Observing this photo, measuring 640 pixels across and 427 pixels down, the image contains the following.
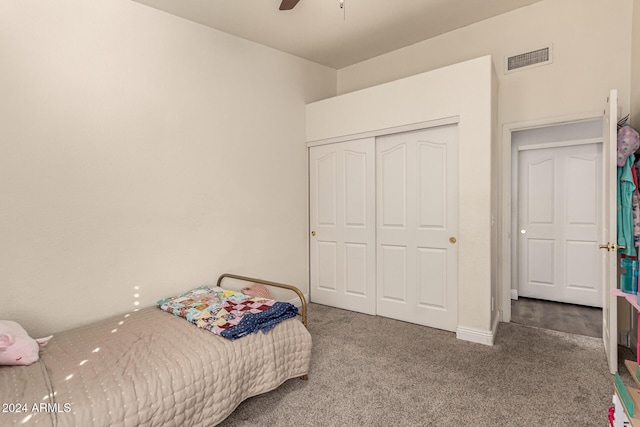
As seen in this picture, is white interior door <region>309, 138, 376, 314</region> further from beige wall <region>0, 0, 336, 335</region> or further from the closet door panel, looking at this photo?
beige wall <region>0, 0, 336, 335</region>

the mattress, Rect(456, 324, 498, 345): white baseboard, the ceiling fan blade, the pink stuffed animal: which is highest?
the ceiling fan blade

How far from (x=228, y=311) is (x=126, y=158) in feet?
4.83

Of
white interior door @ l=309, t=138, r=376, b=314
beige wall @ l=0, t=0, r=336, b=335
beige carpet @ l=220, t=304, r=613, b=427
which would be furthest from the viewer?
white interior door @ l=309, t=138, r=376, b=314

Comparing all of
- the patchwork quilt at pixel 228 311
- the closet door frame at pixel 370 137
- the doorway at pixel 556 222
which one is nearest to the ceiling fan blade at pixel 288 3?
the closet door frame at pixel 370 137

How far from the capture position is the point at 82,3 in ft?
8.02

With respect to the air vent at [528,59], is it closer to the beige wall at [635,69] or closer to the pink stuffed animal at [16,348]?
the beige wall at [635,69]

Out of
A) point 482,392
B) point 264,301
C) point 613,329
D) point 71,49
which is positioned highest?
point 71,49

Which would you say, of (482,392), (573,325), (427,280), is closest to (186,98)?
(427,280)

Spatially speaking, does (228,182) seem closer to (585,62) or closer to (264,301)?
(264,301)

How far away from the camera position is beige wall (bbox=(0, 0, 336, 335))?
224cm

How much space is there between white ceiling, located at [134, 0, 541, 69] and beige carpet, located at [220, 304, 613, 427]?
2.96 m

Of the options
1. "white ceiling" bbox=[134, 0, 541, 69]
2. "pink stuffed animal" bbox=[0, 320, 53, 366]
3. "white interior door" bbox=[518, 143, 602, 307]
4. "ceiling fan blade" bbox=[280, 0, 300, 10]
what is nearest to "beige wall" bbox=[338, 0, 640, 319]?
"white ceiling" bbox=[134, 0, 541, 69]

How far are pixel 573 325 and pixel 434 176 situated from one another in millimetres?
2103

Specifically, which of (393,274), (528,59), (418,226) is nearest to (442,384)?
(393,274)
